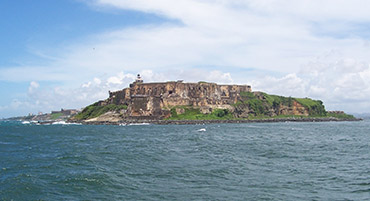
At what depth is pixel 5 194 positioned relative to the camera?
63.6ft

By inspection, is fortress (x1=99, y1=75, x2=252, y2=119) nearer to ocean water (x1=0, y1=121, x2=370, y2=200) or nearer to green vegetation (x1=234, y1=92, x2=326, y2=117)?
green vegetation (x1=234, y1=92, x2=326, y2=117)

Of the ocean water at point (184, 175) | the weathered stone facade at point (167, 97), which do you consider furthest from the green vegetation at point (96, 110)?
the ocean water at point (184, 175)

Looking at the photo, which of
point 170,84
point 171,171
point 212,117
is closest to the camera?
point 171,171

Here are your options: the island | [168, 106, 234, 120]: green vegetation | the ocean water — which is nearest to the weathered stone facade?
the island

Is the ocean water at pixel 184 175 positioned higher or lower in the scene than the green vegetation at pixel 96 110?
lower

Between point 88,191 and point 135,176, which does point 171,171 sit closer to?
point 135,176

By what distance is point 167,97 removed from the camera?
450 feet

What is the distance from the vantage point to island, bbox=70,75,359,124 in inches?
5037

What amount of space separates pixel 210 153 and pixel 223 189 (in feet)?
49.5

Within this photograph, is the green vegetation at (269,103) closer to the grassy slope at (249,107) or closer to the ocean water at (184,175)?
the grassy slope at (249,107)

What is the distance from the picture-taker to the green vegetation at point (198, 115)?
427ft

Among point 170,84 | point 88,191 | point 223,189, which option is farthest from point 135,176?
point 170,84

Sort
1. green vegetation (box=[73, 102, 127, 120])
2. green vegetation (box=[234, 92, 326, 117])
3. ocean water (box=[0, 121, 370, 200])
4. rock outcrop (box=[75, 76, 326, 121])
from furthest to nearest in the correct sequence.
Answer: green vegetation (box=[234, 92, 326, 117]) < green vegetation (box=[73, 102, 127, 120]) < rock outcrop (box=[75, 76, 326, 121]) < ocean water (box=[0, 121, 370, 200])

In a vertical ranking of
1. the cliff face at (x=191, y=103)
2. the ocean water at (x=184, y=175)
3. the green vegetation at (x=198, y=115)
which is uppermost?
the cliff face at (x=191, y=103)
